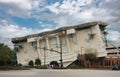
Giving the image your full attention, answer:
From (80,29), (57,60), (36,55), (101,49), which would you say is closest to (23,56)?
(36,55)

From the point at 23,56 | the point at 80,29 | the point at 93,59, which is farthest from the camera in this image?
the point at 23,56

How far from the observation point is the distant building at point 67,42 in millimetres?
94994

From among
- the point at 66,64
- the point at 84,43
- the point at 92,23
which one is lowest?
the point at 66,64

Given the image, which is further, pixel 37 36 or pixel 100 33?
pixel 37 36

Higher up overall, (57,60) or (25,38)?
(25,38)

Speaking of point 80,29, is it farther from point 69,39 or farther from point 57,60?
point 57,60

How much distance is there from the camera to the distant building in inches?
3740

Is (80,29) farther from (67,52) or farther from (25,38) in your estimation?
(25,38)

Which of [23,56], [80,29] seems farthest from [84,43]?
[23,56]

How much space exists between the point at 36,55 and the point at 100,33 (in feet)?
96.4

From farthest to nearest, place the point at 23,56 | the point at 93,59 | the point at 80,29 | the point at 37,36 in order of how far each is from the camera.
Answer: the point at 23,56, the point at 37,36, the point at 80,29, the point at 93,59

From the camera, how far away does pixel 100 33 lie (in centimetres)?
9531

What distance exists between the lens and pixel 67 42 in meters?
101

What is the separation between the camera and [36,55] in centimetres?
11244
